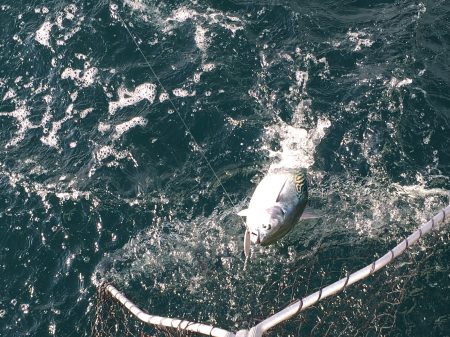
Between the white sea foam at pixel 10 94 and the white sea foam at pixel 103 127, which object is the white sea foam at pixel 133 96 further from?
the white sea foam at pixel 10 94

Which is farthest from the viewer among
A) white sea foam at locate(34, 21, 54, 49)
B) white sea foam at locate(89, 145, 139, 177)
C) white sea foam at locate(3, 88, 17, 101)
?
white sea foam at locate(34, 21, 54, 49)

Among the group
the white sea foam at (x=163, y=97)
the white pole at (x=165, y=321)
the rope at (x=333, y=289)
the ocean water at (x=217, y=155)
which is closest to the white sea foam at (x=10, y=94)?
the ocean water at (x=217, y=155)

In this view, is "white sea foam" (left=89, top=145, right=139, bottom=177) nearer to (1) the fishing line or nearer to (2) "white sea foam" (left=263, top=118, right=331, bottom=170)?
(1) the fishing line

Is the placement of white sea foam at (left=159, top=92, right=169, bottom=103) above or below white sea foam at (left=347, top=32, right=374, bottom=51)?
below

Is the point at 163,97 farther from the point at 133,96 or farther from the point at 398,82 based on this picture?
the point at 398,82

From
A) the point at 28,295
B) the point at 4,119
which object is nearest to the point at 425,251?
the point at 28,295

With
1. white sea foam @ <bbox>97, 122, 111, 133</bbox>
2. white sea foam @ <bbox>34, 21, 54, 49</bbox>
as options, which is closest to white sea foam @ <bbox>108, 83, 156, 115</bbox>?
white sea foam @ <bbox>97, 122, 111, 133</bbox>
